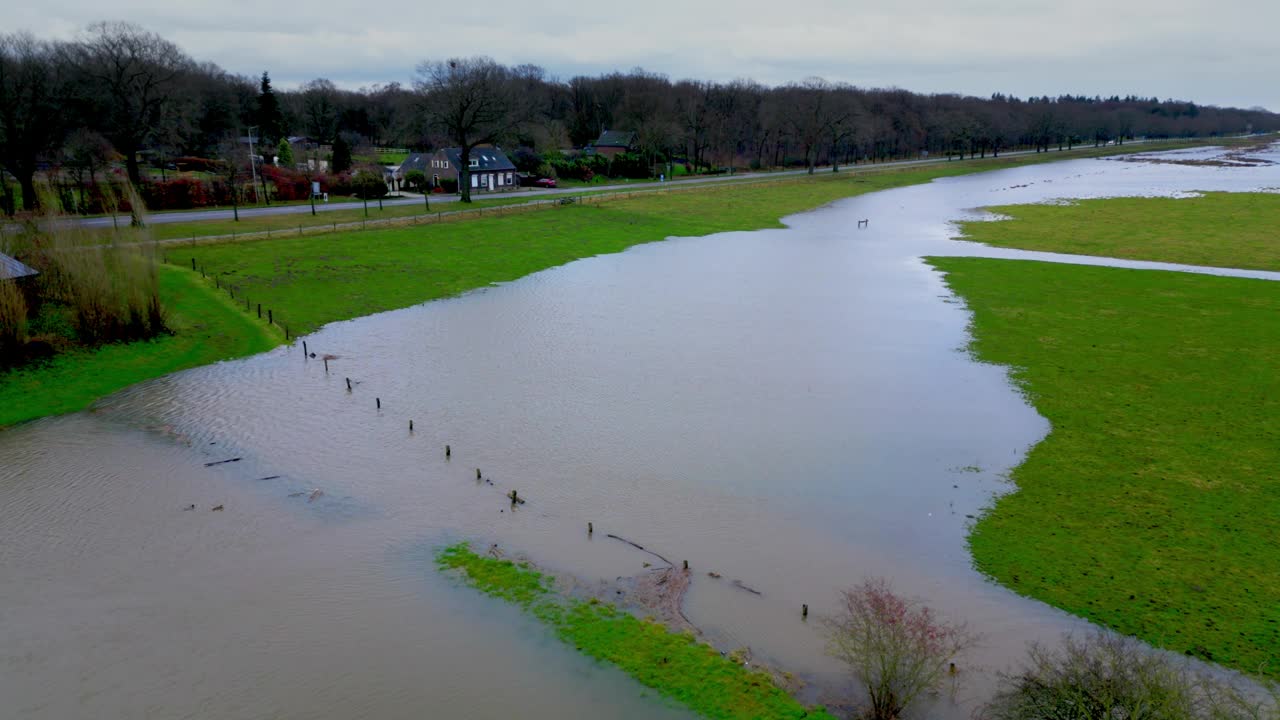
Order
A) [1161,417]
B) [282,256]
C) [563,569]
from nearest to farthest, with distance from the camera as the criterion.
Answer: [563,569]
[1161,417]
[282,256]

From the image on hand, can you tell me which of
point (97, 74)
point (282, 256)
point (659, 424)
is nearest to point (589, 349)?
point (659, 424)

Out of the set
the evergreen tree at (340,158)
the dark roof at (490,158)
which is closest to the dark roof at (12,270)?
the dark roof at (490,158)

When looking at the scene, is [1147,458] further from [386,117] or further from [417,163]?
[386,117]

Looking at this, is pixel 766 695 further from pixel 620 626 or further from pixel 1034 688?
pixel 1034 688

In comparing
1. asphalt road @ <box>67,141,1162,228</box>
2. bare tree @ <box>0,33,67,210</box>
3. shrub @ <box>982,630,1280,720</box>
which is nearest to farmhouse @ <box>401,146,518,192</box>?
asphalt road @ <box>67,141,1162,228</box>

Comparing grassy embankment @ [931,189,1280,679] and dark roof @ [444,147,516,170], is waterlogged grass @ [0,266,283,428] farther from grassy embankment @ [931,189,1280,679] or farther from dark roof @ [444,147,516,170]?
dark roof @ [444,147,516,170]

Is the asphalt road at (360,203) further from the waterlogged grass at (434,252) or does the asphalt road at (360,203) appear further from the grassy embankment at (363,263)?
the waterlogged grass at (434,252)

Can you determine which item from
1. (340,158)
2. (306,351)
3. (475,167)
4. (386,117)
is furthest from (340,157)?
(306,351)
